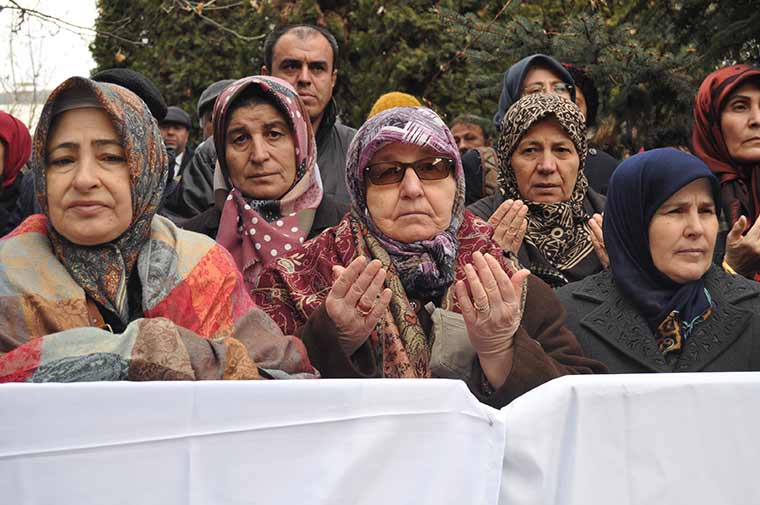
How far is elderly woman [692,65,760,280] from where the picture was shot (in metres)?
5.09

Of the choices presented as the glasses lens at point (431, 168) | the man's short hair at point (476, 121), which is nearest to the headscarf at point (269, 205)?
the glasses lens at point (431, 168)

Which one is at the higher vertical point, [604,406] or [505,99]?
[505,99]

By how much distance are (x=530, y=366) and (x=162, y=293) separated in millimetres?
1066

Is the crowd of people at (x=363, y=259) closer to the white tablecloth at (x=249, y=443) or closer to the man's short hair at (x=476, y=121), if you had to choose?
the white tablecloth at (x=249, y=443)

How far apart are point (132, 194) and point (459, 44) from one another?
7.52 meters

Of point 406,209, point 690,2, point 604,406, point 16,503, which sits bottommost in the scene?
point 16,503

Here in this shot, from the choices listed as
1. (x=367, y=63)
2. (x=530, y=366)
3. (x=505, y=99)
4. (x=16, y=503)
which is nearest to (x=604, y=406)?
(x=530, y=366)

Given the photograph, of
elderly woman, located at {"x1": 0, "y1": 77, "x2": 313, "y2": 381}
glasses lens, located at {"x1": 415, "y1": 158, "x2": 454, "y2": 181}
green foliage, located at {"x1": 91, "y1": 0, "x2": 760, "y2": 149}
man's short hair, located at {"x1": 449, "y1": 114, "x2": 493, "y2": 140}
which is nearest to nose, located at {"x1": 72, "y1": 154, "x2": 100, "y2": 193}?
elderly woman, located at {"x1": 0, "y1": 77, "x2": 313, "y2": 381}

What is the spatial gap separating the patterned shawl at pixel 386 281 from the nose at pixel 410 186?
19cm

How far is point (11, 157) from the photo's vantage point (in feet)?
17.7

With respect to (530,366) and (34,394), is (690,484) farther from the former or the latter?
(34,394)

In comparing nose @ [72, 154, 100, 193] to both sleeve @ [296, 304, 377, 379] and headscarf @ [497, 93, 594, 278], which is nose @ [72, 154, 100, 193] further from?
headscarf @ [497, 93, 594, 278]

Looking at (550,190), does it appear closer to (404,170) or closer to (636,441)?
(404,170)

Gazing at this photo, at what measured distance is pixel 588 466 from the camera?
236cm
